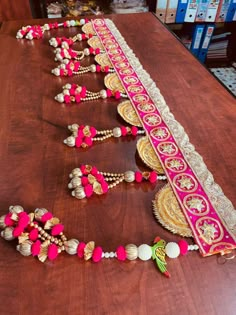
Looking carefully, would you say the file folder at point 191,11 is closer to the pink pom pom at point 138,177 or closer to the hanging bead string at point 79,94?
the hanging bead string at point 79,94

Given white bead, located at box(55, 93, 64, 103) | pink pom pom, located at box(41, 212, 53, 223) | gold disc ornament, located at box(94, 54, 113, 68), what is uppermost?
pink pom pom, located at box(41, 212, 53, 223)

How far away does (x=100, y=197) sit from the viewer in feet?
1.85

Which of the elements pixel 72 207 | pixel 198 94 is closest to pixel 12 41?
pixel 198 94

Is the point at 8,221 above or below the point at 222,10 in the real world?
above

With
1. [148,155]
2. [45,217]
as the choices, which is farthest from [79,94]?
[45,217]

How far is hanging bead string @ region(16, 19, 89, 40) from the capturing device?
1138 millimetres

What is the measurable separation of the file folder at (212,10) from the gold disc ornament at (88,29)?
95 cm

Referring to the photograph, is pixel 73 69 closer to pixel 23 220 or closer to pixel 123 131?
pixel 123 131

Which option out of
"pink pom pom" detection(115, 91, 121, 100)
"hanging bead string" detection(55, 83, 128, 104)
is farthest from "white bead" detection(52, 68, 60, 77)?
"pink pom pom" detection(115, 91, 121, 100)

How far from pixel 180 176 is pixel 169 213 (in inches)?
3.8

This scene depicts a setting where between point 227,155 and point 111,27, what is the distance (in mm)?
822

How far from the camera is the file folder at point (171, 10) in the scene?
5.72ft

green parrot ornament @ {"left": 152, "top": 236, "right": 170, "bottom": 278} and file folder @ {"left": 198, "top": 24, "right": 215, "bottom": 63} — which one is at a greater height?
green parrot ornament @ {"left": 152, "top": 236, "right": 170, "bottom": 278}

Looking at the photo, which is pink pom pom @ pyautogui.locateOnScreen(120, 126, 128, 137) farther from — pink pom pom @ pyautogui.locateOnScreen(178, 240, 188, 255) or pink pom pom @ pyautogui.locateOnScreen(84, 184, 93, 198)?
pink pom pom @ pyautogui.locateOnScreen(178, 240, 188, 255)
